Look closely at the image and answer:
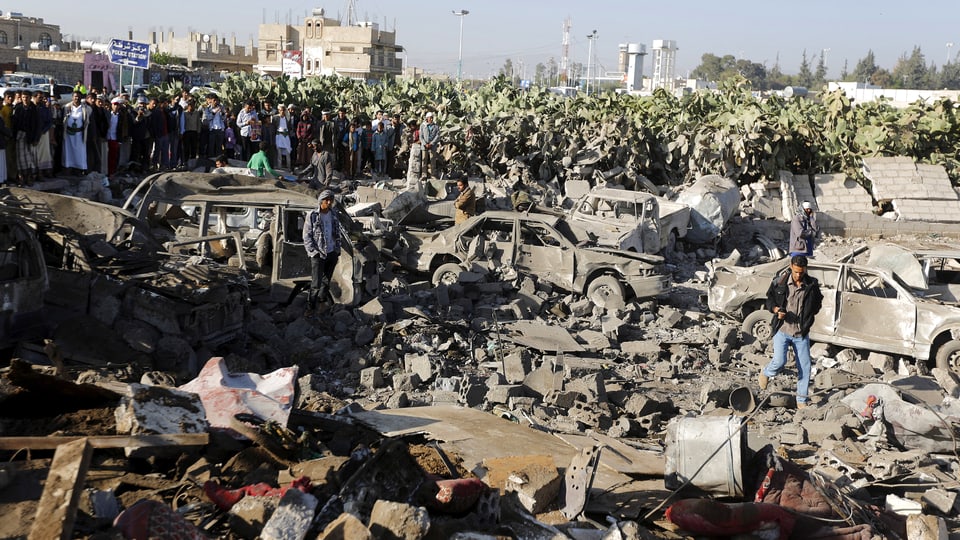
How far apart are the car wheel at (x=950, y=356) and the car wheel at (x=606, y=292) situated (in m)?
4.26

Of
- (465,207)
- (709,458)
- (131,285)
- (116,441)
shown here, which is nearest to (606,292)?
(465,207)

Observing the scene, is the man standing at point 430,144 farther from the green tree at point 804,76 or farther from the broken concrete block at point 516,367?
the green tree at point 804,76

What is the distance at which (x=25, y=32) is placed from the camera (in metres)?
70.8

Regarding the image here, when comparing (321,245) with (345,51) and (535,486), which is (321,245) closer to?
(535,486)

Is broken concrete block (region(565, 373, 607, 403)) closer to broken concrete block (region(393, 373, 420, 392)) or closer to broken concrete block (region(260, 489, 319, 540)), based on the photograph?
broken concrete block (region(393, 373, 420, 392))

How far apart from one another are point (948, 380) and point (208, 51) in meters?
82.3

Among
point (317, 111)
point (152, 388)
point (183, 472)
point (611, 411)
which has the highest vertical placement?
point (317, 111)

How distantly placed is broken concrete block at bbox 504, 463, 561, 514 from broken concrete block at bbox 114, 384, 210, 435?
77.2 inches

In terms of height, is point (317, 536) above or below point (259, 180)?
below

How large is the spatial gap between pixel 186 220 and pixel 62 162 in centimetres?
817

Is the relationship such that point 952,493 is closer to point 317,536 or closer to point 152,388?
point 317,536

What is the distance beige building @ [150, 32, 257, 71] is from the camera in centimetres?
8112

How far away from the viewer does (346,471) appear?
5.43 m

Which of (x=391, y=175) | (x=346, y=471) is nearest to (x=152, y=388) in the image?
(x=346, y=471)
